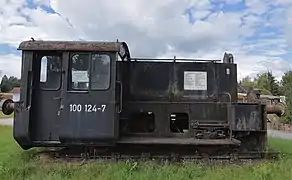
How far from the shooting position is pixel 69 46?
8.20 metres

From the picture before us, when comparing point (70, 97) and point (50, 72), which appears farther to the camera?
point (50, 72)

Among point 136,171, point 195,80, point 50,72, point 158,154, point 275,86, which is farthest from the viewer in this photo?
point 275,86

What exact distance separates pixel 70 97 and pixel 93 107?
0.53m

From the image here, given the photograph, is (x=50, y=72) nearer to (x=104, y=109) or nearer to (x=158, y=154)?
(x=104, y=109)

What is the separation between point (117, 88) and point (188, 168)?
2.40 meters

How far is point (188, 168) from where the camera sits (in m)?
7.11

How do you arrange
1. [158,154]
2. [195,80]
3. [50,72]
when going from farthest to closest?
[195,80], [158,154], [50,72]

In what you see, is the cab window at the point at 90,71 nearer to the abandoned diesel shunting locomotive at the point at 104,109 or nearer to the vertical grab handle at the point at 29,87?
the abandoned diesel shunting locomotive at the point at 104,109

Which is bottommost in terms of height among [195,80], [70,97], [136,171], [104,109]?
[136,171]

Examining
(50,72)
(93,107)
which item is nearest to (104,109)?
(93,107)

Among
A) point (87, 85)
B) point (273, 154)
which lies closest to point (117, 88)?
point (87, 85)

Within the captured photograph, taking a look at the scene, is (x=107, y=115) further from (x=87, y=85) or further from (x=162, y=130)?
(x=162, y=130)

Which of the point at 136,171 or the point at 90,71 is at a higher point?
the point at 90,71

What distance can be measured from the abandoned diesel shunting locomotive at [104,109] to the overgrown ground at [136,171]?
2.55ft
